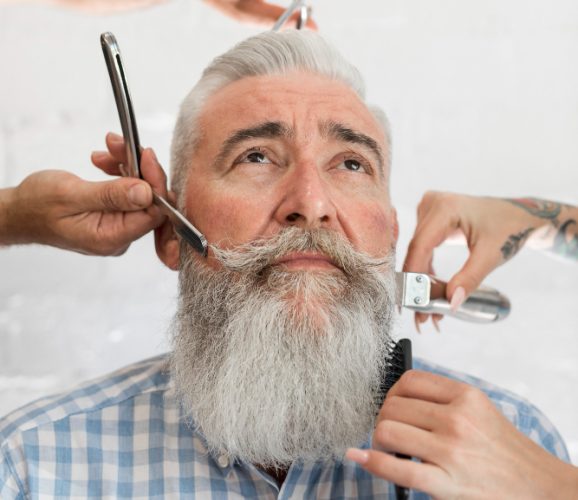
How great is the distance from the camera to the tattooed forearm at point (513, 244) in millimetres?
2066

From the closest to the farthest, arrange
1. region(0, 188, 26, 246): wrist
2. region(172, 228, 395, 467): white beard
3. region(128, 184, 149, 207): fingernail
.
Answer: region(172, 228, 395, 467): white beard → region(128, 184, 149, 207): fingernail → region(0, 188, 26, 246): wrist

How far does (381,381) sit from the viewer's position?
1.75 metres

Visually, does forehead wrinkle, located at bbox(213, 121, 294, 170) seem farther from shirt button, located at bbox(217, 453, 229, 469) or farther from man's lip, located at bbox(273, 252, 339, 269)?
shirt button, located at bbox(217, 453, 229, 469)

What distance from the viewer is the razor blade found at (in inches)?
73.6

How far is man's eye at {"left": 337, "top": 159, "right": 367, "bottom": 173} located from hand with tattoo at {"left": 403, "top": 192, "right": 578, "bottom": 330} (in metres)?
0.25

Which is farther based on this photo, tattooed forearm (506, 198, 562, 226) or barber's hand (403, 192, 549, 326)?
tattooed forearm (506, 198, 562, 226)

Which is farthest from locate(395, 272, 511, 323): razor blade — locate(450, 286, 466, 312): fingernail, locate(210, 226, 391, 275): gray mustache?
locate(210, 226, 391, 275): gray mustache

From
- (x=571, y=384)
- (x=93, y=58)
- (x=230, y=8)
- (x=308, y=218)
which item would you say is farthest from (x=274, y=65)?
(x=571, y=384)

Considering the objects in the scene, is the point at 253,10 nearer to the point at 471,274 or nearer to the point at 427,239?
the point at 427,239

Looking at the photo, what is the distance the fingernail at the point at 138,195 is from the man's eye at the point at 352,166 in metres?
0.42

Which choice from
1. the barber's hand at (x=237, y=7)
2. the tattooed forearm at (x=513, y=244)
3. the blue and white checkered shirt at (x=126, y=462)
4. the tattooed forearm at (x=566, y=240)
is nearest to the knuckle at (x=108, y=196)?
the blue and white checkered shirt at (x=126, y=462)

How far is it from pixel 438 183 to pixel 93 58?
4.08ft

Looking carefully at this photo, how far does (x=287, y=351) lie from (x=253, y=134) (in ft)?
1.53

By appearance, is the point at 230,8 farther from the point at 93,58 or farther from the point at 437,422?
the point at 437,422
